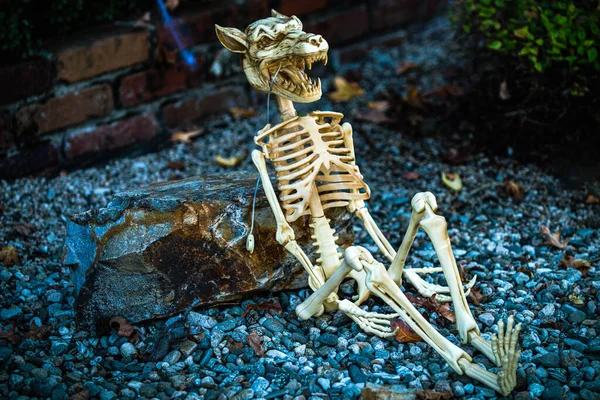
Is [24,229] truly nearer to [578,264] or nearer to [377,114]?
[377,114]

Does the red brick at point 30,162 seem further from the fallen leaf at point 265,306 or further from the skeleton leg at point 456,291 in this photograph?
the skeleton leg at point 456,291

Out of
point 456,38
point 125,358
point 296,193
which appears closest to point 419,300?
point 296,193

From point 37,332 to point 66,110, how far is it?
5.84 feet

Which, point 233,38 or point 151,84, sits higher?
point 233,38

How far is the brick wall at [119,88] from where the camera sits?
4.12 meters

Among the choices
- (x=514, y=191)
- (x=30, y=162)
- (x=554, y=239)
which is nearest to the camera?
(x=554, y=239)

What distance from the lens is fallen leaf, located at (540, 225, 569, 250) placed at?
347cm

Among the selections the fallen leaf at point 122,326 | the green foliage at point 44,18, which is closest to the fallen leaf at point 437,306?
the fallen leaf at point 122,326

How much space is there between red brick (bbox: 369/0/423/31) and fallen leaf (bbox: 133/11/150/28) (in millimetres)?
1921

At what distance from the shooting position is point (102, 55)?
4.29 m

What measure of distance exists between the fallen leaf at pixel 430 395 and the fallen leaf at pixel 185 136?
275cm

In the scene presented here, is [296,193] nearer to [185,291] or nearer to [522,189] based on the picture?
[185,291]

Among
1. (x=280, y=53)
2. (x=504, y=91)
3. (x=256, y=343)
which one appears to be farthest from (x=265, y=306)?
(x=504, y=91)

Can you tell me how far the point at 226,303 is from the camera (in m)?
3.03
